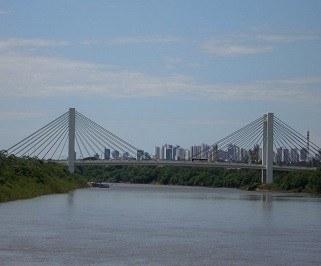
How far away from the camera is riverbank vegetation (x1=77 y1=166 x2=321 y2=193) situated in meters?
53.3

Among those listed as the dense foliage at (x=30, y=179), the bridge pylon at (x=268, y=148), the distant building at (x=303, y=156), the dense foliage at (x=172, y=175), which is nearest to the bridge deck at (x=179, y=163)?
the bridge pylon at (x=268, y=148)

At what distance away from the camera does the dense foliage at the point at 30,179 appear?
3212 centimetres

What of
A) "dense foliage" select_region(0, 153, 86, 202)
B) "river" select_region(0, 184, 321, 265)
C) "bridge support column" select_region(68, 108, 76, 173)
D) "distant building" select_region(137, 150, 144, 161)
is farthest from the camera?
"distant building" select_region(137, 150, 144, 161)

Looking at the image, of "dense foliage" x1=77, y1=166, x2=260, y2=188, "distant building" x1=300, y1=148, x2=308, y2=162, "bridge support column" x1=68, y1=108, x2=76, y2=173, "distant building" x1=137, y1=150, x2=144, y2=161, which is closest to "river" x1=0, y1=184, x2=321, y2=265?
"bridge support column" x1=68, y1=108, x2=76, y2=173

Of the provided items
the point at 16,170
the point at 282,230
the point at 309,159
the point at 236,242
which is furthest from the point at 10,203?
the point at 309,159

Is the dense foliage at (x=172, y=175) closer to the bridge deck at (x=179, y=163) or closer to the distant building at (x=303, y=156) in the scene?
the distant building at (x=303, y=156)

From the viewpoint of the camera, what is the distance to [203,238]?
17.8 m

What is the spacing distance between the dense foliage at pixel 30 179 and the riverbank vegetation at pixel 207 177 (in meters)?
13.1

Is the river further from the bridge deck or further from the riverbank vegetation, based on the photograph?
the bridge deck

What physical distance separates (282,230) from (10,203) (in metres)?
10.8

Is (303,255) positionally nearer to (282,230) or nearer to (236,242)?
(236,242)

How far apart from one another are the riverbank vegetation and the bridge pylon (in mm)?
741

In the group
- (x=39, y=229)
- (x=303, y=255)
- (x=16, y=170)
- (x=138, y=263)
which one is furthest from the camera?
(x=16, y=170)

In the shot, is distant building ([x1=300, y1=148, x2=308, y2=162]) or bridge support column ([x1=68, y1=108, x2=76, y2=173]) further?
distant building ([x1=300, y1=148, x2=308, y2=162])
